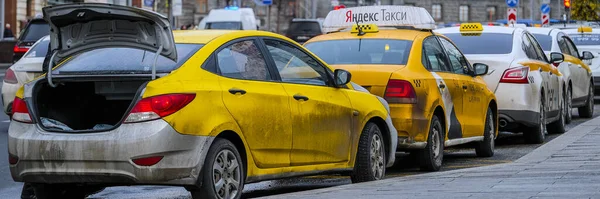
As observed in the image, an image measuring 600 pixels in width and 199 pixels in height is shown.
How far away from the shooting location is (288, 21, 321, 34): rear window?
6469cm

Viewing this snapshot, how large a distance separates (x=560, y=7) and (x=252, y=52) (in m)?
134

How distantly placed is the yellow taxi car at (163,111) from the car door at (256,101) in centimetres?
1

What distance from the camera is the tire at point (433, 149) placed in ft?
39.7

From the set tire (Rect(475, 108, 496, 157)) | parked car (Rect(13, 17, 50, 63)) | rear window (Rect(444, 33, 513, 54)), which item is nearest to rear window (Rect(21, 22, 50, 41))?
parked car (Rect(13, 17, 50, 63))

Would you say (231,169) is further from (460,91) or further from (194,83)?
(460,91)

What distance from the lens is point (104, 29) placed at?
29.7ft

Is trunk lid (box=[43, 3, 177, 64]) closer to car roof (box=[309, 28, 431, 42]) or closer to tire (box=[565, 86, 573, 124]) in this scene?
car roof (box=[309, 28, 431, 42])

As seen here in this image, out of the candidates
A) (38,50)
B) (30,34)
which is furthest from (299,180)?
(30,34)

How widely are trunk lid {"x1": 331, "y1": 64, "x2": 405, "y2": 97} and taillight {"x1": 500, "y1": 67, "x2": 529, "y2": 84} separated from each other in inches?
156

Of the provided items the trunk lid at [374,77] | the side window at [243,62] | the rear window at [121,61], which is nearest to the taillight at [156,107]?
the rear window at [121,61]

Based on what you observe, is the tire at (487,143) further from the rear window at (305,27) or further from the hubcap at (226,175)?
the rear window at (305,27)

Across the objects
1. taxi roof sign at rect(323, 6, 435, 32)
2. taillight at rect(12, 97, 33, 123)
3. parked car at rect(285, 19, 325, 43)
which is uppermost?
taxi roof sign at rect(323, 6, 435, 32)

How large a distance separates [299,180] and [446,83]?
181cm

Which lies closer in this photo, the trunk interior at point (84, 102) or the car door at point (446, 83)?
the trunk interior at point (84, 102)
